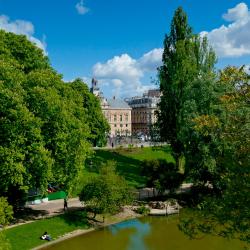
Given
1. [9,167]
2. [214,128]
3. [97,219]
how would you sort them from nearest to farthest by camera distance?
[214,128], [9,167], [97,219]

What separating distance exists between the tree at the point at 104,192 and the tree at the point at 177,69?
1560 cm

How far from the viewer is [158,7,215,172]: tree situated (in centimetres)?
5562

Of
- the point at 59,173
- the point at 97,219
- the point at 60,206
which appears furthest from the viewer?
the point at 60,206

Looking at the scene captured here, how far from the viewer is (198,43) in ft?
187

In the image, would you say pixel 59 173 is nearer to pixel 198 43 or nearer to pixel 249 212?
pixel 249 212

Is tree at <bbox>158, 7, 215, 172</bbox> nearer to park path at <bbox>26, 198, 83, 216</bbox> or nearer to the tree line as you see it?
the tree line

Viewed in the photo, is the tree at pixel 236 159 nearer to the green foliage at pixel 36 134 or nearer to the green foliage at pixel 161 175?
the green foliage at pixel 36 134

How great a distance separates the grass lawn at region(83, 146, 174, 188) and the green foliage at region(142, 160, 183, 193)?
4.92 meters

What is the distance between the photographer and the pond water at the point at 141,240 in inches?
1345

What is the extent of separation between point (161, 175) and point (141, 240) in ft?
45.4

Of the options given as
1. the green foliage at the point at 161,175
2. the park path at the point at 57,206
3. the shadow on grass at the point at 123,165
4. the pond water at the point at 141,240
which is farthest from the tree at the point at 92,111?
the pond water at the point at 141,240

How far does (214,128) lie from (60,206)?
29610 mm

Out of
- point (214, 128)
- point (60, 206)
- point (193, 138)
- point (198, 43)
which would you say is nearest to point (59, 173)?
point (60, 206)

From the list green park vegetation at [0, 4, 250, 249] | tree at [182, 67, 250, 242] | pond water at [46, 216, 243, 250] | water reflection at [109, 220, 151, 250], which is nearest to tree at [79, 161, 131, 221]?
green park vegetation at [0, 4, 250, 249]
